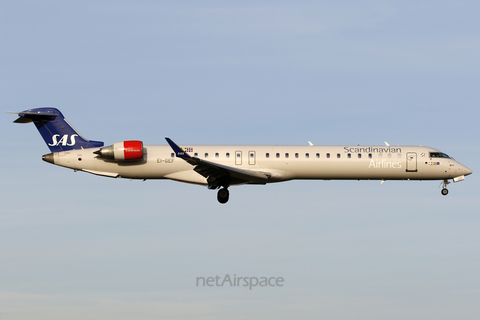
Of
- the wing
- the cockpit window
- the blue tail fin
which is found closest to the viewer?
the wing

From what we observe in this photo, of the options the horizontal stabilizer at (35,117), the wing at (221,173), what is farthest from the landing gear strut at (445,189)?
the horizontal stabilizer at (35,117)

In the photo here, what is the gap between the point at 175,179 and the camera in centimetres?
3091

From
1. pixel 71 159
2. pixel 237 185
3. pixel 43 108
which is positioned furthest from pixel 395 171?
pixel 43 108

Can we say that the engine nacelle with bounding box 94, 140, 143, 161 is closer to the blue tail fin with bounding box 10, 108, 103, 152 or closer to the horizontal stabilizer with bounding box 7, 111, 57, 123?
the blue tail fin with bounding box 10, 108, 103, 152

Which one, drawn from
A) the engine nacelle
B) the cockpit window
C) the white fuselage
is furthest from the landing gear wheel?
the cockpit window

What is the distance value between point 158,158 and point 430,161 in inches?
586

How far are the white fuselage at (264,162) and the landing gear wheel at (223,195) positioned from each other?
1.01 metres

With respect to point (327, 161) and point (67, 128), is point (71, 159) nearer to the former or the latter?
point (67, 128)

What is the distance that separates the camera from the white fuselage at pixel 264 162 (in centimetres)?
3072

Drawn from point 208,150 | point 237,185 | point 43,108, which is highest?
point 43,108

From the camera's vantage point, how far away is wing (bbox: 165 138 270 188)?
2800 centimetres

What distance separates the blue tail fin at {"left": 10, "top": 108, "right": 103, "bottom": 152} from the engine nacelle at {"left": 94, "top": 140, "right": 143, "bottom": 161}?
74.4 inches

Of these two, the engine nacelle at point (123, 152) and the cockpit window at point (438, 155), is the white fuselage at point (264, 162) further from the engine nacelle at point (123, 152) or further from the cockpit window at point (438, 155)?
the cockpit window at point (438, 155)

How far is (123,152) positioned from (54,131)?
14.7 ft
